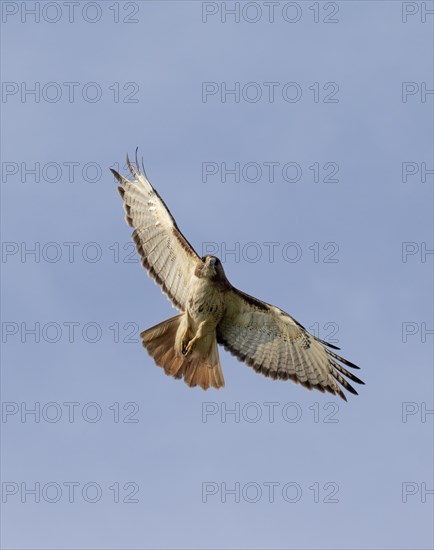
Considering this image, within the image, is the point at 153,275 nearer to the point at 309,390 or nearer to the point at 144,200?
the point at 144,200

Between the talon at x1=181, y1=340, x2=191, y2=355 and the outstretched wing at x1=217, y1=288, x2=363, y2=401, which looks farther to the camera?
the outstretched wing at x1=217, y1=288, x2=363, y2=401

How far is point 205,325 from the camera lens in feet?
49.1

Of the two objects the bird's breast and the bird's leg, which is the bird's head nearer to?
the bird's breast

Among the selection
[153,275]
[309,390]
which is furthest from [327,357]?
[153,275]

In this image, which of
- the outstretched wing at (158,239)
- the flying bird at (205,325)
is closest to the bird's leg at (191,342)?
the flying bird at (205,325)

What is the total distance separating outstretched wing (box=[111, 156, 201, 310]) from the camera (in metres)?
15.3

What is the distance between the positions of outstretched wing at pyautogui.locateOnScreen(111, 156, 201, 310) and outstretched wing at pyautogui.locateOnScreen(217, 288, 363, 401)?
794 millimetres

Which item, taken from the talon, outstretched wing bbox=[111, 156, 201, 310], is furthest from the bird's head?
the talon

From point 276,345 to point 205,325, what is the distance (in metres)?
1.10

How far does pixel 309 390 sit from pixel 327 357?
1.72ft

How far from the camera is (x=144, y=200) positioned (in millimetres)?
15562

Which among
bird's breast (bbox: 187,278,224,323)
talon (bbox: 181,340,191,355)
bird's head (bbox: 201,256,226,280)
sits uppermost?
bird's head (bbox: 201,256,226,280)

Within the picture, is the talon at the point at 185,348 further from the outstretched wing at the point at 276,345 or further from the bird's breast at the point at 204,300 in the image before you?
the outstretched wing at the point at 276,345

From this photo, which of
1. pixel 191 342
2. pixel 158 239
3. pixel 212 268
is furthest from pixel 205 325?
pixel 158 239
